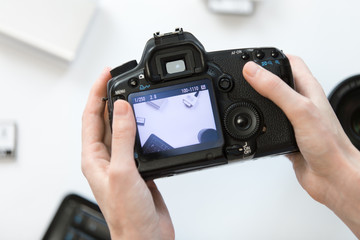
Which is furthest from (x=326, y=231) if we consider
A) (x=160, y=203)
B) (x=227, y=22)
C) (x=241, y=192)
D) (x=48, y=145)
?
(x=48, y=145)

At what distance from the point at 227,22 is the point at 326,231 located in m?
0.45

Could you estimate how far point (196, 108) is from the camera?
1.63 feet

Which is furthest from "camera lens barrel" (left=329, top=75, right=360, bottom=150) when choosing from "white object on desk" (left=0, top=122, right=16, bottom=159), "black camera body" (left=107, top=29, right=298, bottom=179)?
"white object on desk" (left=0, top=122, right=16, bottom=159)

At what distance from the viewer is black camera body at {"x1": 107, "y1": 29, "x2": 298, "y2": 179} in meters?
0.49

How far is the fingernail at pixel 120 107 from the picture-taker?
0.46 metres

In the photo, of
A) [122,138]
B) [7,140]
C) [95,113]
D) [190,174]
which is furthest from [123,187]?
[7,140]

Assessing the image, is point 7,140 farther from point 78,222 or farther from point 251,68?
point 251,68

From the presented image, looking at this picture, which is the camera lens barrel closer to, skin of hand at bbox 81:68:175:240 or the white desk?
the white desk

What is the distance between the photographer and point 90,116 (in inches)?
22.5

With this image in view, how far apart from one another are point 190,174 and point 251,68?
11.6 inches

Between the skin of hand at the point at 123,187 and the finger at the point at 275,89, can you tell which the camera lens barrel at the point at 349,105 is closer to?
the finger at the point at 275,89

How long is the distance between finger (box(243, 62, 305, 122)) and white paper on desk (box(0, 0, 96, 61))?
37 centimetres

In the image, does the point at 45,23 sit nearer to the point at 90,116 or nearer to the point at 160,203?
Result: the point at 90,116

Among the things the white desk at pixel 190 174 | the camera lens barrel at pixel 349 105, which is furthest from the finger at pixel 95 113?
the camera lens barrel at pixel 349 105
